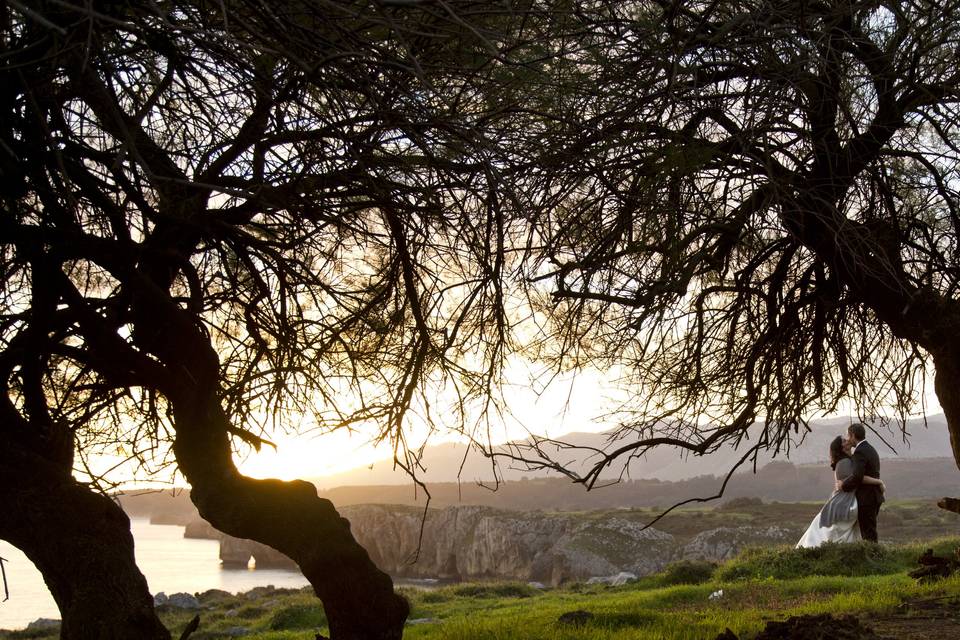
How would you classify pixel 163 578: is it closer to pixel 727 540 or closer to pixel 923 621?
pixel 727 540

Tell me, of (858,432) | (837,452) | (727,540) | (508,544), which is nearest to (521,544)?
(508,544)

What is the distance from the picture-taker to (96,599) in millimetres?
3812

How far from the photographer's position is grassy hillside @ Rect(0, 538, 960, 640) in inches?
223

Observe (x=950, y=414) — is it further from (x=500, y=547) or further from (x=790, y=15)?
(x=500, y=547)

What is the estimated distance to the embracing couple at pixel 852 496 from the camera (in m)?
10.4

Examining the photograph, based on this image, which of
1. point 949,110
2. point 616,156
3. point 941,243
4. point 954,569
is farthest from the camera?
point 954,569

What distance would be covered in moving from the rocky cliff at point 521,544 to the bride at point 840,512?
14.4 m

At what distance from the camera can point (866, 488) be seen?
35.2ft

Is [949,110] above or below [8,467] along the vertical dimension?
above

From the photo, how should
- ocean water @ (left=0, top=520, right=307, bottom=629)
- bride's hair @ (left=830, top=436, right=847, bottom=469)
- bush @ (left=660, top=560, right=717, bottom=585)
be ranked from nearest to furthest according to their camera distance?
1. bush @ (left=660, top=560, right=717, bottom=585)
2. bride's hair @ (left=830, top=436, right=847, bottom=469)
3. ocean water @ (left=0, top=520, right=307, bottom=629)

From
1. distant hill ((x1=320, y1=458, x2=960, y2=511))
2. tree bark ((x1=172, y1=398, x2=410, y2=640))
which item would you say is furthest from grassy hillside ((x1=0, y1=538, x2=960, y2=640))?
distant hill ((x1=320, y1=458, x2=960, y2=511))

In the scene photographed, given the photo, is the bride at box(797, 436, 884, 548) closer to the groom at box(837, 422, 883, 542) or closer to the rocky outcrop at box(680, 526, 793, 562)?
the groom at box(837, 422, 883, 542)

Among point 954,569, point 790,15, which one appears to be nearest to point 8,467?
point 790,15

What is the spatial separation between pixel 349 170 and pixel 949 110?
127 inches
